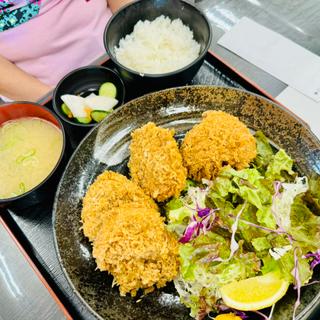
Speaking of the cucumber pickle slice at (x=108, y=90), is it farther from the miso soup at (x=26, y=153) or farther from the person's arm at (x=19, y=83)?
the person's arm at (x=19, y=83)

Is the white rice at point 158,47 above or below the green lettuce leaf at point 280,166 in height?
above

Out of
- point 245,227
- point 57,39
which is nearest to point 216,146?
point 245,227

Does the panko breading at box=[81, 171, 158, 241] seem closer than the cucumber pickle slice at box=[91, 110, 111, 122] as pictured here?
Yes

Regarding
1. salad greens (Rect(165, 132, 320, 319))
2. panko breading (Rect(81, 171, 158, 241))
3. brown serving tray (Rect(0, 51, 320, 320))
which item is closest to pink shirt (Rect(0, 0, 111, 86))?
brown serving tray (Rect(0, 51, 320, 320))

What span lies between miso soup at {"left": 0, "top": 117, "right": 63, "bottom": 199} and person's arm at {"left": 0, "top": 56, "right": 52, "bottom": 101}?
0.46 meters

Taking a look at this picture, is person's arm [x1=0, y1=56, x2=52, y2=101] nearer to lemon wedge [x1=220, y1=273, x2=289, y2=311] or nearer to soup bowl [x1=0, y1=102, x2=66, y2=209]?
soup bowl [x1=0, y1=102, x2=66, y2=209]

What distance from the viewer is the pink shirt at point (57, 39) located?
2273mm

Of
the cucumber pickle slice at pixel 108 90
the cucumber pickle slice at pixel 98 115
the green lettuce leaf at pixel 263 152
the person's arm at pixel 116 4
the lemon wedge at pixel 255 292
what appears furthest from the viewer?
the person's arm at pixel 116 4

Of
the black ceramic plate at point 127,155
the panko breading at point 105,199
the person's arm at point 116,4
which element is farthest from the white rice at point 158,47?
the panko breading at point 105,199

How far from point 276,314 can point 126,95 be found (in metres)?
1.33

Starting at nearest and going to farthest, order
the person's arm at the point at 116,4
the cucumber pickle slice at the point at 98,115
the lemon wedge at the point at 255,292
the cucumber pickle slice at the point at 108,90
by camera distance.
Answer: the lemon wedge at the point at 255,292, the cucumber pickle slice at the point at 98,115, the cucumber pickle slice at the point at 108,90, the person's arm at the point at 116,4

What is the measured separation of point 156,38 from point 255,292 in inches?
56.5

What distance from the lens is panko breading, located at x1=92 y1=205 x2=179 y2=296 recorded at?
53.7 inches

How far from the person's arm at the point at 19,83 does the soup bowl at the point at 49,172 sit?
0.43 metres
